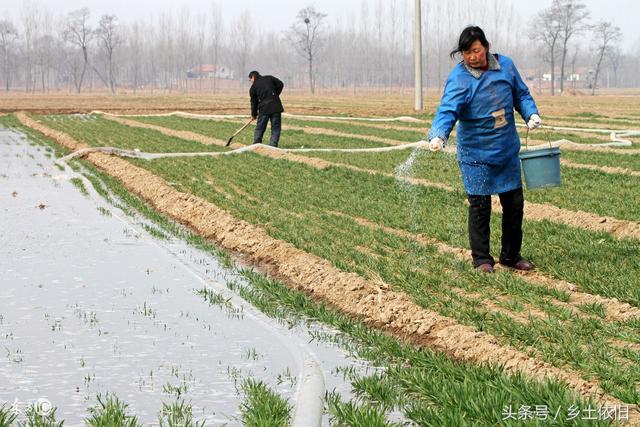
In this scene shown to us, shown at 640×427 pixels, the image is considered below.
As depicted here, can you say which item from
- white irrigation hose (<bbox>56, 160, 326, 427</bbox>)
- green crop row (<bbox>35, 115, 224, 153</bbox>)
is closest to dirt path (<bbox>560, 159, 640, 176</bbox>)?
white irrigation hose (<bbox>56, 160, 326, 427</bbox>)

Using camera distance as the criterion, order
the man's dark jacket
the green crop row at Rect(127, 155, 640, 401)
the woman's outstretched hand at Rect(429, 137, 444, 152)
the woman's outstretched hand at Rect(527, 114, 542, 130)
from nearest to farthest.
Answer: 1. the green crop row at Rect(127, 155, 640, 401)
2. the woman's outstretched hand at Rect(429, 137, 444, 152)
3. the woman's outstretched hand at Rect(527, 114, 542, 130)
4. the man's dark jacket

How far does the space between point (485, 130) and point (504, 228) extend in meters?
0.80

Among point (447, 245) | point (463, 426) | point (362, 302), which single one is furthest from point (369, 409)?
point (447, 245)

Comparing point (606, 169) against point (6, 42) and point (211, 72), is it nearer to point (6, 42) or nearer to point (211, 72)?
point (6, 42)

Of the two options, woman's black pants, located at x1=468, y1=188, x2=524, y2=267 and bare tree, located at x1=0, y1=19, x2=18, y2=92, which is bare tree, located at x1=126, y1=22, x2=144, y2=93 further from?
woman's black pants, located at x1=468, y1=188, x2=524, y2=267

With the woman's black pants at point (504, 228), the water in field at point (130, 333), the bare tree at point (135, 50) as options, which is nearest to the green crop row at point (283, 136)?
the water in field at point (130, 333)

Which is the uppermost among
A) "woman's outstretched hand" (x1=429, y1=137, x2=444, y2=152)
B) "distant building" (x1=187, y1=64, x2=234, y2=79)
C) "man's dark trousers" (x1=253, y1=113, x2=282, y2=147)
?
"distant building" (x1=187, y1=64, x2=234, y2=79)

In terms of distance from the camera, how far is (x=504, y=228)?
766cm

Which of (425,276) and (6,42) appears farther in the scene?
(6,42)

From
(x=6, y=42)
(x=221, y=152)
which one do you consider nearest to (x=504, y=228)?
(x=221, y=152)

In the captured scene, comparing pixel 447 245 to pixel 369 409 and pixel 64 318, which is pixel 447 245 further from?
pixel 369 409

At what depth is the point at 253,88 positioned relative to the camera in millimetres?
19641

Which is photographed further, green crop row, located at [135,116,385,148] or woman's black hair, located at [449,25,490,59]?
green crop row, located at [135,116,385,148]

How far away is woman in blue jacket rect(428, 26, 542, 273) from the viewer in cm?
725
